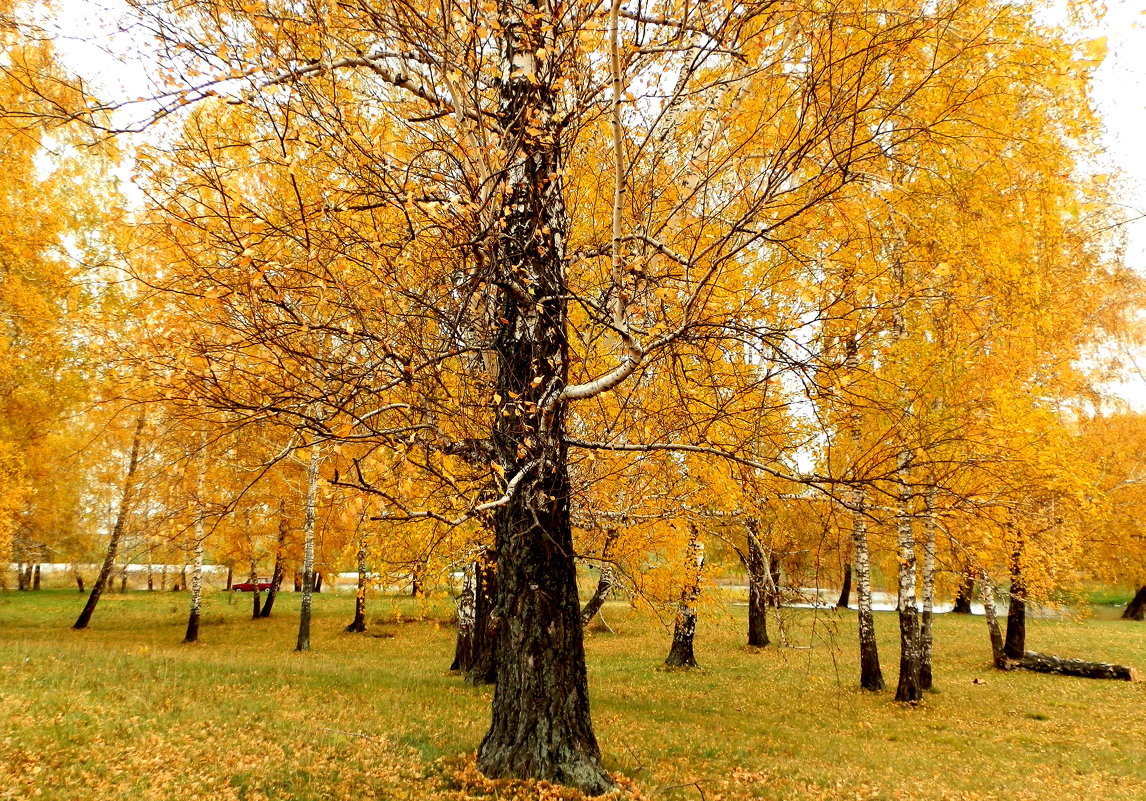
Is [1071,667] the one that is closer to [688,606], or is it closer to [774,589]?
[688,606]

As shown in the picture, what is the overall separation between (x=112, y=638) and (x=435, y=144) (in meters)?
19.2

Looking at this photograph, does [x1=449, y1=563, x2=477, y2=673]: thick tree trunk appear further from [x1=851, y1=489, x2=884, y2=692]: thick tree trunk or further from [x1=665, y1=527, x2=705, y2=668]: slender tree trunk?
[x1=851, y1=489, x2=884, y2=692]: thick tree trunk

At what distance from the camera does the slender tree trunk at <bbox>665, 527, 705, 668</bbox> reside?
397 inches

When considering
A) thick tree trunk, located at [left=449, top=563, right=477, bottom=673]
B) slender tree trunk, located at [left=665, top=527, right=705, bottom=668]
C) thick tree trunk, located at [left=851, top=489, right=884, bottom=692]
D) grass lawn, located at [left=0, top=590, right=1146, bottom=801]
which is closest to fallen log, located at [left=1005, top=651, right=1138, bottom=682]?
grass lawn, located at [left=0, top=590, right=1146, bottom=801]

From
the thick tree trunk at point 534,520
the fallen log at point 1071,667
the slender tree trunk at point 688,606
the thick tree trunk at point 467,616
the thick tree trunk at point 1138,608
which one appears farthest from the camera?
the thick tree trunk at point 1138,608

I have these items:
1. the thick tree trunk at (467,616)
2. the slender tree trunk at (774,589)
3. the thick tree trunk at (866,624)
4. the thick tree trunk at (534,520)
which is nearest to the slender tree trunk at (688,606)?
the thick tree trunk at (866,624)

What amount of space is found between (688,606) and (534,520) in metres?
7.16

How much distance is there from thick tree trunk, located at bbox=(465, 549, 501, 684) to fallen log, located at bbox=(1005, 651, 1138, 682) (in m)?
15.1

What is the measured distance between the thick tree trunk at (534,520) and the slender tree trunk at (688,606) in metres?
5.10

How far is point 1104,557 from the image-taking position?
25.4 meters

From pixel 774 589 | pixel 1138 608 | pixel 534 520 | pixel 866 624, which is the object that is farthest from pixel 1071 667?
pixel 1138 608

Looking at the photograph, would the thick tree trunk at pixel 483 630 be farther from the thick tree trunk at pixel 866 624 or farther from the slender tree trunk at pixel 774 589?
the thick tree trunk at pixel 866 624

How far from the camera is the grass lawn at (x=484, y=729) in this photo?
493cm

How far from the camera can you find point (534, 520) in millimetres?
4863
